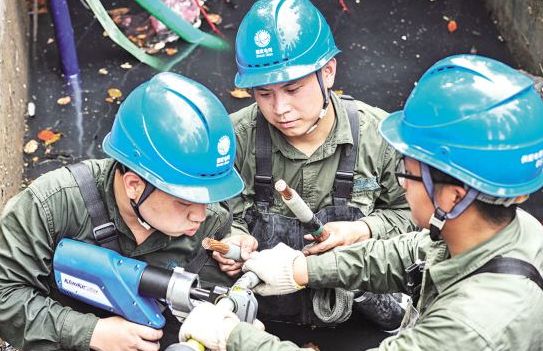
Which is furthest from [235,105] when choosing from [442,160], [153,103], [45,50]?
[442,160]

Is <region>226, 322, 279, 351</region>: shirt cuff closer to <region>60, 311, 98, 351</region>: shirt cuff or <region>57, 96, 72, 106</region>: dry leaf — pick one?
<region>60, 311, 98, 351</region>: shirt cuff

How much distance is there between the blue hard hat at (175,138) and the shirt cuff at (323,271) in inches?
29.0

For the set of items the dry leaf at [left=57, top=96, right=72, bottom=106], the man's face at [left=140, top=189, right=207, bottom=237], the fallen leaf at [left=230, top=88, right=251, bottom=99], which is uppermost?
the man's face at [left=140, top=189, right=207, bottom=237]

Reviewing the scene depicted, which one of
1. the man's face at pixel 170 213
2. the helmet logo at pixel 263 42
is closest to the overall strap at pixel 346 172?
the helmet logo at pixel 263 42

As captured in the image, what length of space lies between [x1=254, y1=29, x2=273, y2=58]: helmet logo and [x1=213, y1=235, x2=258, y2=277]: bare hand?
97 centimetres

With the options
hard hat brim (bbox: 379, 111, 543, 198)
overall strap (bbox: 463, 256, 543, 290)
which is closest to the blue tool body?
hard hat brim (bbox: 379, 111, 543, 198)

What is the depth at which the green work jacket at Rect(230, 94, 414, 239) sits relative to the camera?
13.7 ft

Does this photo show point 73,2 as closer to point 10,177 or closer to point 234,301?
point 10,177

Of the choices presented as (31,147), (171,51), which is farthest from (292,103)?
(171,51)

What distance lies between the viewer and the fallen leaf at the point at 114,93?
6492 mm

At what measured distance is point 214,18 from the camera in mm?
7344

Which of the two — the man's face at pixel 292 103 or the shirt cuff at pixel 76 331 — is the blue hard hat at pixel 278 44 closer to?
the man's face at pixel 292 103

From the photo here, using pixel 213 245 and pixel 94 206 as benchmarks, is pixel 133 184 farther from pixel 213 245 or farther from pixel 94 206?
pixel 213 245

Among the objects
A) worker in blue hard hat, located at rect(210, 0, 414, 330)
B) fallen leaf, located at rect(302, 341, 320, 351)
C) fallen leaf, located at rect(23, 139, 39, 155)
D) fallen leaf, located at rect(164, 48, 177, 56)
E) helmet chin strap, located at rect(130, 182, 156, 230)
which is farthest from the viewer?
fallen leaf, located at rect(164, 48, 177, 56)
